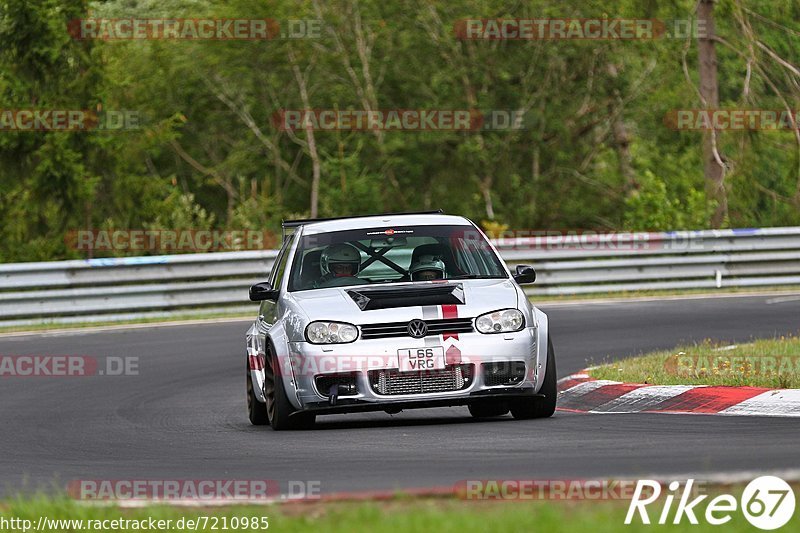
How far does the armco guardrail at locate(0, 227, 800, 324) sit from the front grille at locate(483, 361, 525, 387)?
1315 cm

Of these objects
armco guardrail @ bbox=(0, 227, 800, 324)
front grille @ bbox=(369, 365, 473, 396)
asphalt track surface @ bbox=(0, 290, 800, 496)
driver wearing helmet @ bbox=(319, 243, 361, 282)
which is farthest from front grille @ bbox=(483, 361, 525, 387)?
armco guardrail @ bbox=(0, 227, 800, 324)

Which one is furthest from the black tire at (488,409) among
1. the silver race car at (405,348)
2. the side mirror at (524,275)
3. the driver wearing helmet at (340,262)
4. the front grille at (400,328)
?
the driver wearing helmet at (340,262)

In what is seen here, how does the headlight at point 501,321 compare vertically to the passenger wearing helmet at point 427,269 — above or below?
below

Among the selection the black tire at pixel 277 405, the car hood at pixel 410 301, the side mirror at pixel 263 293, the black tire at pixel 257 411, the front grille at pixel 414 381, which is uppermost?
the car hood at pixel 410 301

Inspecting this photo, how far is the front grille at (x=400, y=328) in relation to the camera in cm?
1063

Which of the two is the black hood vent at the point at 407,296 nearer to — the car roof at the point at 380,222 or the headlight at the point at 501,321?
the headlight at the point at 501,321

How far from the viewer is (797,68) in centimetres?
3091

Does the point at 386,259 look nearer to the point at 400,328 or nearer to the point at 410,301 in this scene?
the point at 410,301

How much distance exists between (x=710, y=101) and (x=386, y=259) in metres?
20.9

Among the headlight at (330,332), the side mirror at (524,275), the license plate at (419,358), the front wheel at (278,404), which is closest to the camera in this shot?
the license plate at (419,358)

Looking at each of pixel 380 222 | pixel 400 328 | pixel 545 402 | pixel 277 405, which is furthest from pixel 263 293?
pixel 545 402

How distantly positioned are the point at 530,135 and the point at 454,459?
37.1 meters

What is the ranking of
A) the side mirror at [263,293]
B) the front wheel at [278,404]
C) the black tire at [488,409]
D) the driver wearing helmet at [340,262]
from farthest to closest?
the side mirror at [263,293]
the driver wearing helmet at [340,262]
the black tire at [488,409]
the front wheel at [278,404]

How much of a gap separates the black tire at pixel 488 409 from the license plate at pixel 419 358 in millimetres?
1144
